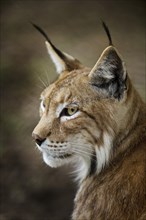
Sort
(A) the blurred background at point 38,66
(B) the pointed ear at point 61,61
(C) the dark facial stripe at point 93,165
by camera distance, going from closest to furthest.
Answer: (C) the dark facial stripe at point 93,165
(B) the pointed ear at point 61,61
(A) the blurred background at point 38,66

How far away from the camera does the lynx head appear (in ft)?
5.60

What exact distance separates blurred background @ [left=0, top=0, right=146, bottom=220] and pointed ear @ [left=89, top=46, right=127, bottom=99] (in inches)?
19.5

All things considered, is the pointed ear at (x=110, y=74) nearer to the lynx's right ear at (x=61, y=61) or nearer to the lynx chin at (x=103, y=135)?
the lynx chin at (x=103, y=135)

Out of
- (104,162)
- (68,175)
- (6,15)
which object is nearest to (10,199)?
(68,175)

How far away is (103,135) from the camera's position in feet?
5.71

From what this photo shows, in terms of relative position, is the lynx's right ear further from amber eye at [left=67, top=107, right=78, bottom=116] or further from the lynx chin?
amber eye at [left=67, top=107, right=78, bottom=116]

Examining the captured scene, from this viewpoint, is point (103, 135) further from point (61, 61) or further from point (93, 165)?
point (61, 61)

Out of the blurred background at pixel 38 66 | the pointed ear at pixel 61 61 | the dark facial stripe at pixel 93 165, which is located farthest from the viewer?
the blurred background at pixel 38 66

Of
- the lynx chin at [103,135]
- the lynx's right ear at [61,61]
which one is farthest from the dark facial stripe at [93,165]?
the lynx's right ear at [61,61]

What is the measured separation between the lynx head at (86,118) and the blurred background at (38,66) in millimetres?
451

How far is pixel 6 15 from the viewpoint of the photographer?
8.20 feet

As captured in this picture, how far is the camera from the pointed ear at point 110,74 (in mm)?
1639

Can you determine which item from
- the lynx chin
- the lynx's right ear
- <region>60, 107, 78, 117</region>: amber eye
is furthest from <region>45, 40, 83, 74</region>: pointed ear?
<region>60, 107, 78, 117</region>: amber eye

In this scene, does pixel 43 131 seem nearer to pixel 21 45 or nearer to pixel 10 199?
pixel 21 45
